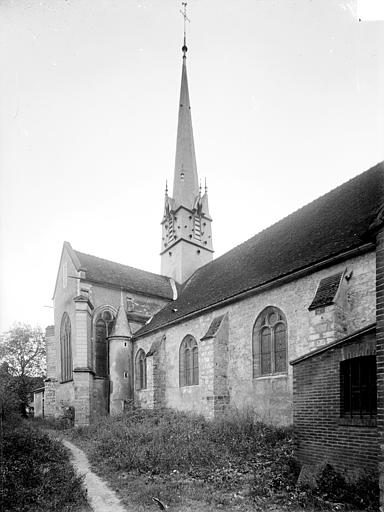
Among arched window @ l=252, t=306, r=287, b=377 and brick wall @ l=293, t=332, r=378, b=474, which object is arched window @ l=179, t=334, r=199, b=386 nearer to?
arched window @ l=252, t=306, r=287, b=377

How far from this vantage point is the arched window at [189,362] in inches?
713

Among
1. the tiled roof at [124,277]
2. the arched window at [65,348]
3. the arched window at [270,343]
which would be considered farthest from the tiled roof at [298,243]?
the arched window at [65,348]

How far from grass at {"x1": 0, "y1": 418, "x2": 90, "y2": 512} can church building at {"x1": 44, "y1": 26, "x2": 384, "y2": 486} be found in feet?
15.3

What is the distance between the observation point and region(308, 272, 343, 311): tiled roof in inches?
441

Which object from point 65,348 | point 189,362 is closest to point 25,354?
point 65,348

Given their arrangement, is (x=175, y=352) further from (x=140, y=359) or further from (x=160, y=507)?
(x=160, y=507)

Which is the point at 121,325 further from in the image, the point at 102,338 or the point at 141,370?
the point at 141,370

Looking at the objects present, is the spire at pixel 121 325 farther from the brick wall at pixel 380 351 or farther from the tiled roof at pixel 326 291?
the brick wall at pixel 380 351

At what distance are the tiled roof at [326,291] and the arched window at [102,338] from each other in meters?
15.5

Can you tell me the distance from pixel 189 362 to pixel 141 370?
17.5 feet

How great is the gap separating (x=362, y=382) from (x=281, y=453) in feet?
12.2

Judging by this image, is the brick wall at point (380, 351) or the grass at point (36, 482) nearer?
the brick wall at point (380, 351)

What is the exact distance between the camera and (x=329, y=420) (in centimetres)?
766

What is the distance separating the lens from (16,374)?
42906 mm
